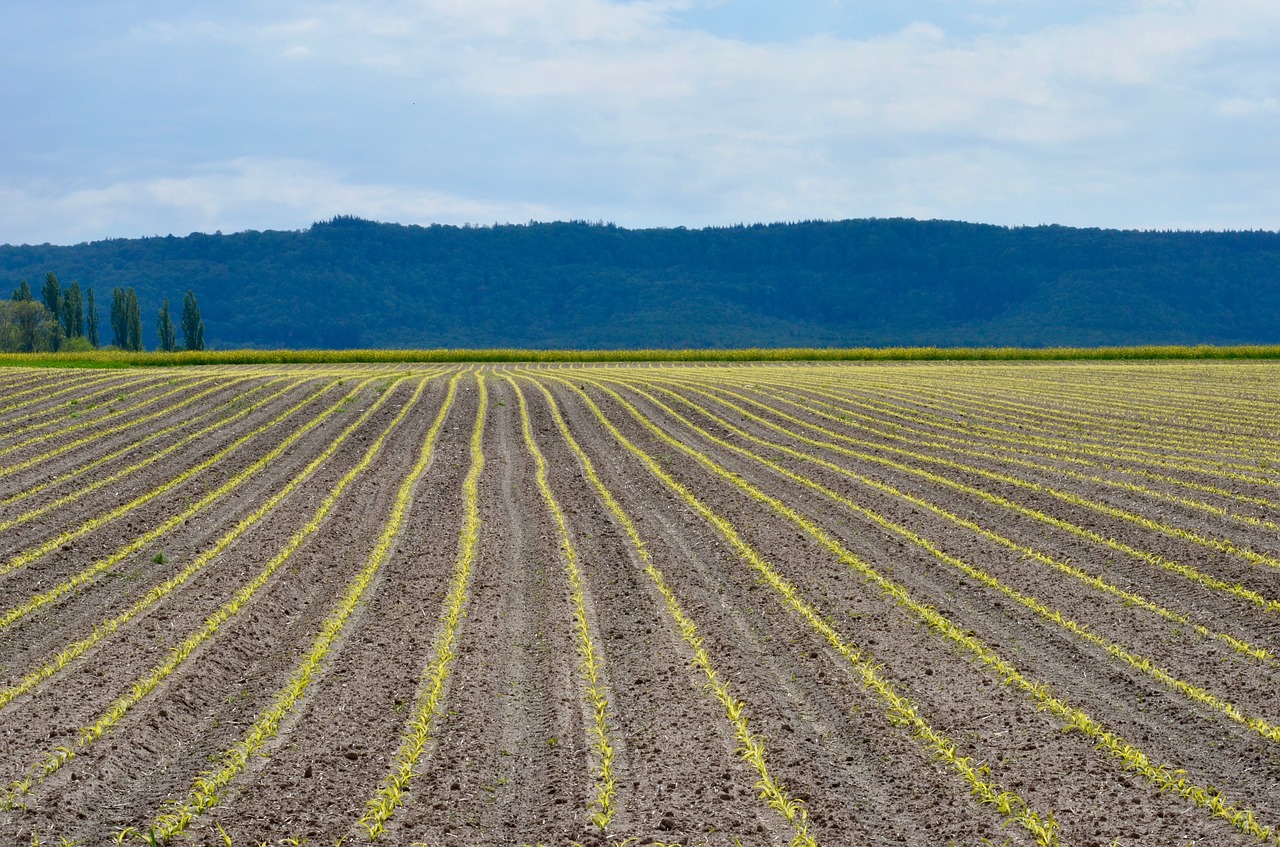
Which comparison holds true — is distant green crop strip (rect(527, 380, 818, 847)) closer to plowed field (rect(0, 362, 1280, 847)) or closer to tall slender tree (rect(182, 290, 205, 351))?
plowed field (rect(0, 362, 1280, 847))

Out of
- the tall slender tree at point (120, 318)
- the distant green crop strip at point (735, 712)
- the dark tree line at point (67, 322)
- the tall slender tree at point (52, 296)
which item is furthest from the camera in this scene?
the tall slender tree at point (120, 318)

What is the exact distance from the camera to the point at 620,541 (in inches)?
618

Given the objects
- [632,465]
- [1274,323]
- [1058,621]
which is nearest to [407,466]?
[632,465]

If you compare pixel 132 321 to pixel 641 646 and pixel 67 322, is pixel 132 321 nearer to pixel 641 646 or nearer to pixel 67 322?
pixel 67 322

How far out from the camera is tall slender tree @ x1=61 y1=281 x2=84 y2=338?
108500 millimetres

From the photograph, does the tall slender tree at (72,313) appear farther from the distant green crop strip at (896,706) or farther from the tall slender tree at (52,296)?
the distant green crop strip at (896,706)

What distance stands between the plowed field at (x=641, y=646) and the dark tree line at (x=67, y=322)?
3399 inches

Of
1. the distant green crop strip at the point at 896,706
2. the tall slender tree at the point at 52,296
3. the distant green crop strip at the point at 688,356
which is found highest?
the tall slender tree at the point at 52,296

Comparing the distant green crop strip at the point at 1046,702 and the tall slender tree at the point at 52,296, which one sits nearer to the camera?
the distant green crop strip at the point at 1046,702

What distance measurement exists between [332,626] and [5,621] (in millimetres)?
3556

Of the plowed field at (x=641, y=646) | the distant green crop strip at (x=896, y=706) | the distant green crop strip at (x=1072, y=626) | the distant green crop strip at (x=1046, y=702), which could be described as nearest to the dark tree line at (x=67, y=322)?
the plowed field at (x=641, y=646)

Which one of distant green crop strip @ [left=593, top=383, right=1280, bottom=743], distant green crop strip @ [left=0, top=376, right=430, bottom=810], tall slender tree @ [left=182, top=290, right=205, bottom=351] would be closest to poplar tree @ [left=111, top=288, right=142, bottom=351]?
tall slender tree @ [left=182, top=290, right=205, bottom=351]

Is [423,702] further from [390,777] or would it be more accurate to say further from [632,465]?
[632,465]

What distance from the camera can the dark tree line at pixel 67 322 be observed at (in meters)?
97.5
